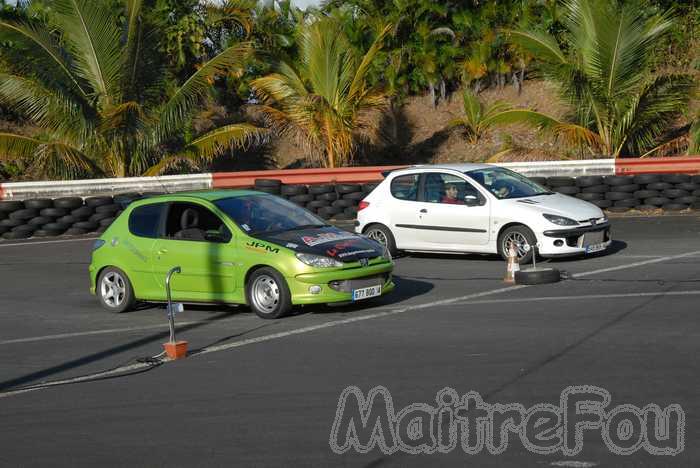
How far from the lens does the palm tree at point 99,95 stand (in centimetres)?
2598

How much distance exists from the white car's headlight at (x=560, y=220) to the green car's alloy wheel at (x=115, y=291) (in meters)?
5.99

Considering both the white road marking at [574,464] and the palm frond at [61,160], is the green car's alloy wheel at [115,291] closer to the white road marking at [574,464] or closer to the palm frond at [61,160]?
the white road marking at [574,464]

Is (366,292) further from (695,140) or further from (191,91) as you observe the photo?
(191,91)

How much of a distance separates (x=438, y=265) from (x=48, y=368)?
24.1 feet

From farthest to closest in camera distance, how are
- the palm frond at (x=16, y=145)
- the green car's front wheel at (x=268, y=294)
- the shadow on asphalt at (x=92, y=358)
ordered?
the palm frond at (x=16, y=145) → the green car's front wheel at (x=268, y=294) → the shadow on asphalt at (x=92, y=358)

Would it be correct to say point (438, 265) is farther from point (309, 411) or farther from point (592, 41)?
point (592, 41)

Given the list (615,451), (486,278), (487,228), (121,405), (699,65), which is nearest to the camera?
(615,451)

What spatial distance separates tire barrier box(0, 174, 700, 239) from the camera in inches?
850

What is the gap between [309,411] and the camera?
25.6 feet

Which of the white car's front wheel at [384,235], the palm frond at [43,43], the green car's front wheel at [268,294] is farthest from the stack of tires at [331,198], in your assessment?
the green car's front wheel at [268,294]

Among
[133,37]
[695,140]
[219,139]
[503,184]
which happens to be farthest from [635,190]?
[133,37]

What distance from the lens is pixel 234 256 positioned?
498 inches

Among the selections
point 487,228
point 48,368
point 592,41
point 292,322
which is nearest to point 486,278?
point 487,228

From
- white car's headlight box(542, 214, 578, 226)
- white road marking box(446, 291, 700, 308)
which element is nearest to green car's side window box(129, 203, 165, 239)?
white road marking box(446, 291, 700, 308)
